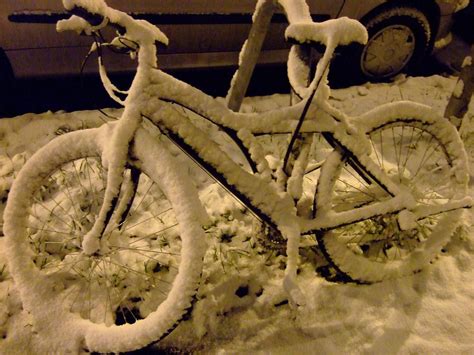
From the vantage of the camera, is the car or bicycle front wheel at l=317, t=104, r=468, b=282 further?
the car

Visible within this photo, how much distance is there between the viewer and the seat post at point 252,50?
7.03 feet

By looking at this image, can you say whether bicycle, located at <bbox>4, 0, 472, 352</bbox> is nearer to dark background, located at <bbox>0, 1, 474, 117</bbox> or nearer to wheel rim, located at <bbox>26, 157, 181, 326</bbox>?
wheel rim, located at <bbox>26, 157, 181, 326</bbox>

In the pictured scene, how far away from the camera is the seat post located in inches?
84.4

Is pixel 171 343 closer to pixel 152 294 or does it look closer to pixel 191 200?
pixel 152 294

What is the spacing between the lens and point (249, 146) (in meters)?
1.78

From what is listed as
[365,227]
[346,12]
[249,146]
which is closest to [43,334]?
[249,146]

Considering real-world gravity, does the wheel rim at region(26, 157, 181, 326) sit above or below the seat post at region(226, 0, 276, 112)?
below

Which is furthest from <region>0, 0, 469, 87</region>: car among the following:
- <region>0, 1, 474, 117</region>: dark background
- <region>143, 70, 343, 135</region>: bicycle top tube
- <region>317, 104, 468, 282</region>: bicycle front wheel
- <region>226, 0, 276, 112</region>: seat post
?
<region>143, 70, 343, 135</region>: bicycle top tube

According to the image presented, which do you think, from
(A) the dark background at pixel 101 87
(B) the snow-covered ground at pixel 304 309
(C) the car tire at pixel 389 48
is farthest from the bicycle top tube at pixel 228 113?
(C) the car tire at pixel 389 48

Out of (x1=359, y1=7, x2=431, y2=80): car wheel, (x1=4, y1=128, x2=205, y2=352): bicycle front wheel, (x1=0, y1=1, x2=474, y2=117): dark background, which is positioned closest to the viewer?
(x1=4, y1=128, x2=205, y2=352): bicycle front wheel

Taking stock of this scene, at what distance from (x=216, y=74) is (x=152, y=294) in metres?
2.50

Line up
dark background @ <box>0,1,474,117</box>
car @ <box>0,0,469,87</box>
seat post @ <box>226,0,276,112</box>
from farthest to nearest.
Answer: dark background @ <box>0,1,474,117</box> < car @ <box>0,0,469,87</box> < seat post @ <box>226,0,276,112</box>

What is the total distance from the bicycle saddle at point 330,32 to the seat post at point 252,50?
0.56 meters

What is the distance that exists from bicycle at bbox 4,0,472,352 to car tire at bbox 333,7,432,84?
2148 millimetres
